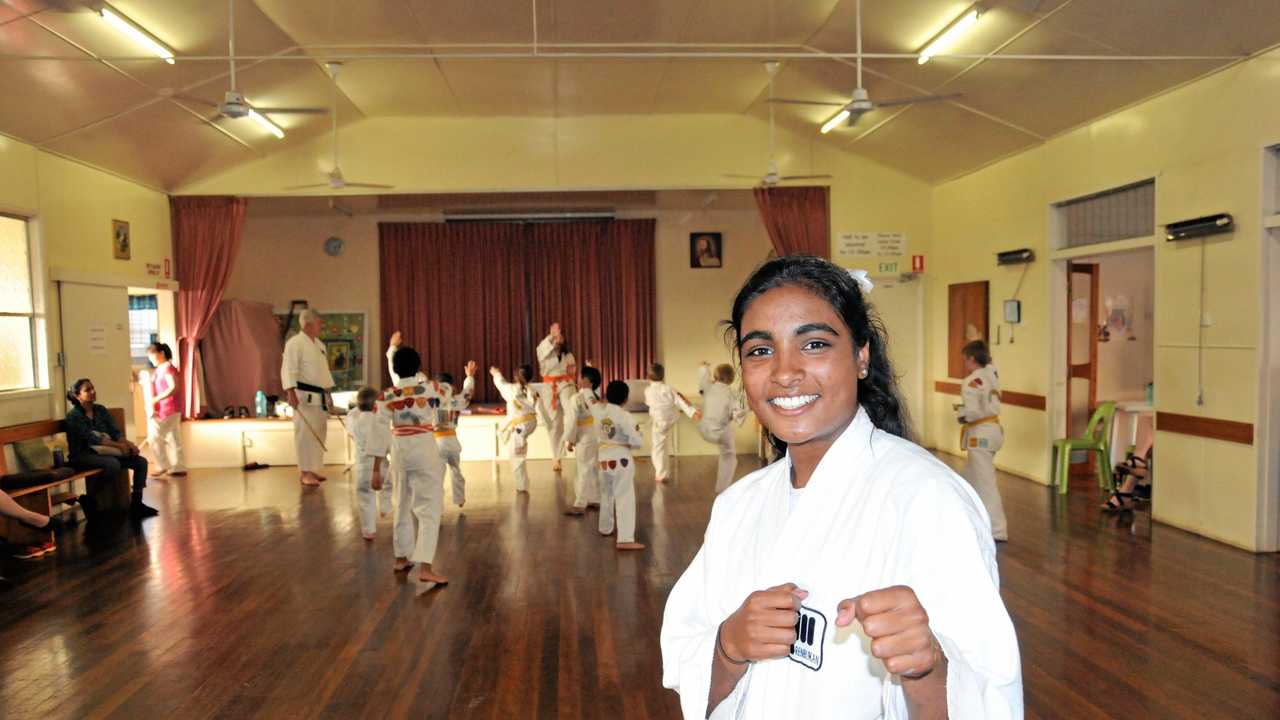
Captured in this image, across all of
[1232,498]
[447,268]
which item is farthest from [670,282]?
[1232,498]

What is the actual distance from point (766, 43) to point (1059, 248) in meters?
3.65

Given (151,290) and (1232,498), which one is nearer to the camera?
(1232,498)

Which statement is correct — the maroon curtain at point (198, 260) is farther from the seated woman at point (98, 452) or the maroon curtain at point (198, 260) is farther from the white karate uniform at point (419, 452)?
the white karate uniform at point (419, 452)

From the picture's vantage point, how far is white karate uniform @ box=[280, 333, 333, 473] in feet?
31.6

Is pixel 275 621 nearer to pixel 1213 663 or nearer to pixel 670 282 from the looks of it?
pixel 1213 663

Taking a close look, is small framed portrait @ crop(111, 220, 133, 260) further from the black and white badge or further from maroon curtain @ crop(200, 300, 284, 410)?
the black and white badge

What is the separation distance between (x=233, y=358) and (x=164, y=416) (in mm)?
1881

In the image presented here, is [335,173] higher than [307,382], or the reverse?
[335,173]

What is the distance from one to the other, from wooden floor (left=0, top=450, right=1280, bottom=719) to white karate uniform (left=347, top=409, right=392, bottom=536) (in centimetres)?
27

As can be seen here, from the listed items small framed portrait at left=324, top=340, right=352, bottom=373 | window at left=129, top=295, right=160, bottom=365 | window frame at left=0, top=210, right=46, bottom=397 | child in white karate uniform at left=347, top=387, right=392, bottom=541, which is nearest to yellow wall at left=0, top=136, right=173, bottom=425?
window frame at left=0, top=210, right=46, bottom=397

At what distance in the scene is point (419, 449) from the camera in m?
5.51

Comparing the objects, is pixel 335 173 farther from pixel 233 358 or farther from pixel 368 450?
pixel 233 358

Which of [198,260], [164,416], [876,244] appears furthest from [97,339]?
[876,244]

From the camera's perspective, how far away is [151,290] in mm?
9922
